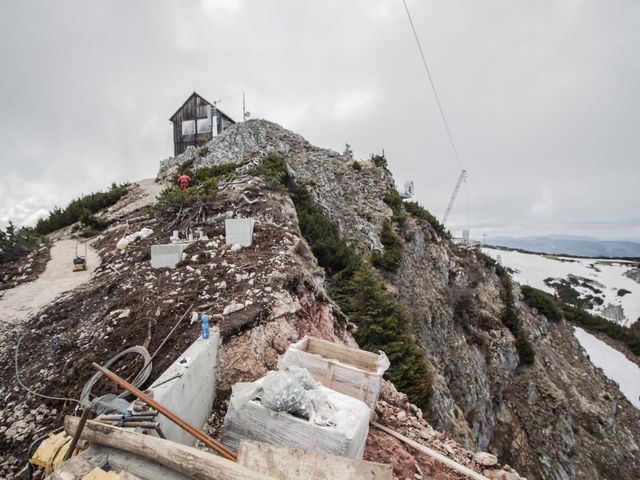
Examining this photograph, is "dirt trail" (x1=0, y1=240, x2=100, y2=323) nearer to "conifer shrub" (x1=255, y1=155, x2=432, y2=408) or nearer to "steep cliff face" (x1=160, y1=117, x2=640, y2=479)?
"conifer shrub" (x1=255, y1=155, x2=432, y2=408)

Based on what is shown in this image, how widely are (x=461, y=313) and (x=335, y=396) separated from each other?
58.1 ft

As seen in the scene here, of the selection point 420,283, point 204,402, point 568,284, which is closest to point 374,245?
point 420,283

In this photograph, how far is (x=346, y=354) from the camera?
4.71m

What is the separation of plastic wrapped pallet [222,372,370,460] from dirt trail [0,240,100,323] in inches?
280

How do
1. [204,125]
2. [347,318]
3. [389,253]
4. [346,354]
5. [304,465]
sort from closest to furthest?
[304,465] < [346,354] < [347,318] < [389,253] < [204,125]

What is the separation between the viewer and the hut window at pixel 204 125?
30906 mm

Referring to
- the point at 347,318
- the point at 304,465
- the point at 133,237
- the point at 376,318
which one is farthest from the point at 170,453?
the point at 133,237

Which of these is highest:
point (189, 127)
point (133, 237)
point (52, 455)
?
point (189, 127)

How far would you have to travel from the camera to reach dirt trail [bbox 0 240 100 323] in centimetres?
758

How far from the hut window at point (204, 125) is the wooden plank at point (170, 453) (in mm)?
32199

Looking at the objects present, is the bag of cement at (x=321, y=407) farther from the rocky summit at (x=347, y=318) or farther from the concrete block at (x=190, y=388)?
the concrete block at (x=190, y=388)

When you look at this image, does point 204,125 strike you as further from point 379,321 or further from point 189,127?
point 379,321

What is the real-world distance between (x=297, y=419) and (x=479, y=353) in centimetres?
1766

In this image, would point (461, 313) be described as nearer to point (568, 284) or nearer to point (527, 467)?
point (527, 467)
